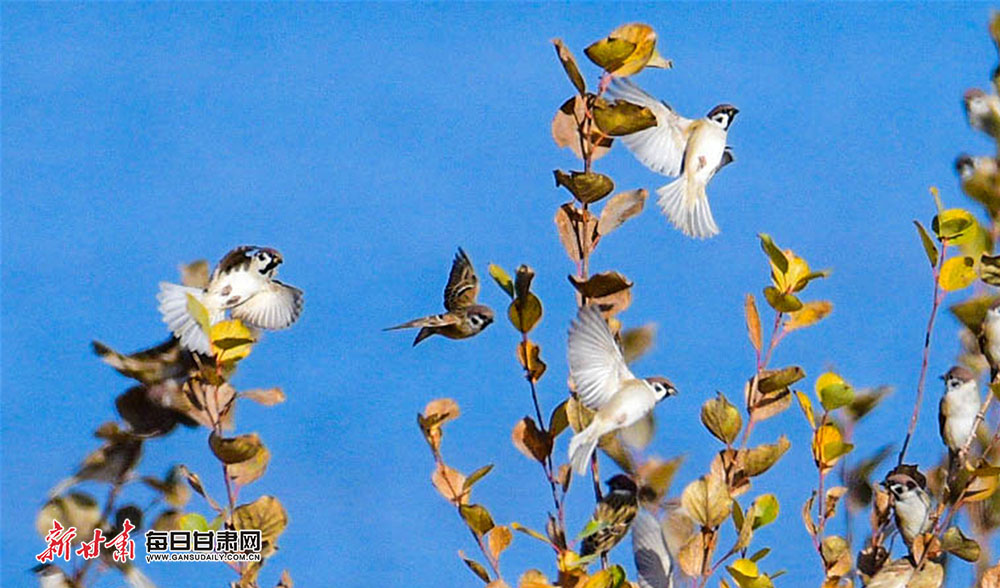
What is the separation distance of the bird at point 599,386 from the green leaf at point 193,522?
1.03ft

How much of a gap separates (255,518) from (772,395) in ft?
1.48

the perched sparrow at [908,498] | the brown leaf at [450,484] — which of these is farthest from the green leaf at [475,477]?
the perched sparrow at [908,498]

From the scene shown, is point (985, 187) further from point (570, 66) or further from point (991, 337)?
point (570, 66)

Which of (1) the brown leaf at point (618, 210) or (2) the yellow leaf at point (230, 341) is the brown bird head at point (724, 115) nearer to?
(1) the brown leaf at point (618, 210)

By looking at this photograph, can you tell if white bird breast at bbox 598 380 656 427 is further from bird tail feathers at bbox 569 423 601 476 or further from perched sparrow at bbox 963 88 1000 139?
perched sparrow at bbox 963 88 1000 139

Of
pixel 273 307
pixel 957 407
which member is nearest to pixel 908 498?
pixel 957 407

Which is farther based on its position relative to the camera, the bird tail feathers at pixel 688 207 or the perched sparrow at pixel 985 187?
the perched sparrow at pixel 985 187

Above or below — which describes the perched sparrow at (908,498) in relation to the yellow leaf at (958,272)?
below

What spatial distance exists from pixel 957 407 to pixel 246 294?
780mm

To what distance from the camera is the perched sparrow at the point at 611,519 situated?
3.77 ft

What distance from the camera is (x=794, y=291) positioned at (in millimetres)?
1228

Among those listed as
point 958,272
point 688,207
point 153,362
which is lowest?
point 958,272

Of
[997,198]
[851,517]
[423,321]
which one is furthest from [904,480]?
[423,321]

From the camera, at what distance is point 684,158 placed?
1348 millimetres
